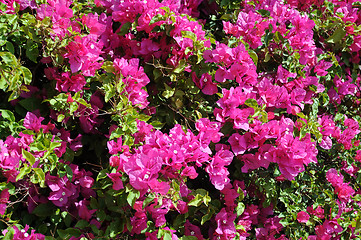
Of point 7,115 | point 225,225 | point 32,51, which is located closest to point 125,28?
point 32,51

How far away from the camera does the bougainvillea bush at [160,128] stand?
1.61m

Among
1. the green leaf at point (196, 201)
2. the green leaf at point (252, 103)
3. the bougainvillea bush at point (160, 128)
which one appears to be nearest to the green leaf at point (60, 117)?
the bougainvillea bush at point (160, 128)

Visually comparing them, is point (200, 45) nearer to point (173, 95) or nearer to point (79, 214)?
point (173, 95)

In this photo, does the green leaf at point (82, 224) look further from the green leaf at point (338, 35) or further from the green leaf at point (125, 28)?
the green leaf at point (338, 35)

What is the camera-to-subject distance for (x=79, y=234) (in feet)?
5.36

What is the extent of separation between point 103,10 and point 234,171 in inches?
42.7

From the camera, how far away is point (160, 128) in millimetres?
1848

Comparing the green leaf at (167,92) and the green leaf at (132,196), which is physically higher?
the green leaf at (167,92)

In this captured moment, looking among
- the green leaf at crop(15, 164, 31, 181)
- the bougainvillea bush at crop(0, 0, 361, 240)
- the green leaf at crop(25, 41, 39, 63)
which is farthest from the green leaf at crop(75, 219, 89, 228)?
the green leaf at crop(25, 41, 39, 63)

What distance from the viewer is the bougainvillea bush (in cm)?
161

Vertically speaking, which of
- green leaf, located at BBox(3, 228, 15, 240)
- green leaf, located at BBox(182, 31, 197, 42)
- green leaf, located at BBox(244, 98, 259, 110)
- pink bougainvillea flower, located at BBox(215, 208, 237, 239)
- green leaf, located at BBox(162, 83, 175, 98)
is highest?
green leaf, located at BBox(182, 31, 197, 42)

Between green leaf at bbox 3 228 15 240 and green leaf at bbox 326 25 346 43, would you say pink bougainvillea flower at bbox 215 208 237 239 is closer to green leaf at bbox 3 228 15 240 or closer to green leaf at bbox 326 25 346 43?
green leaf at bbox 3 228 15 240

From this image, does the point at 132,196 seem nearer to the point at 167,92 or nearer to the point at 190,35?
the point at 167,92

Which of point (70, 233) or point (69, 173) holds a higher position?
point (69, 173)
